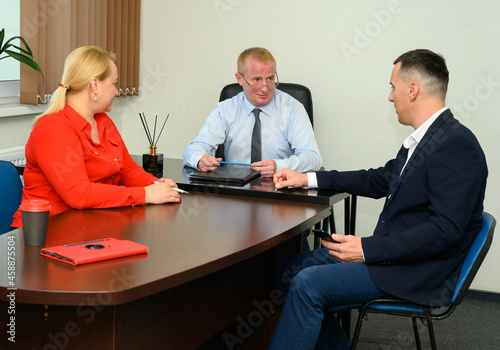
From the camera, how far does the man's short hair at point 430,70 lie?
1941 mm

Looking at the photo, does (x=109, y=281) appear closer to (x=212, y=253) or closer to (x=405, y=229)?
(x=212, y=253)

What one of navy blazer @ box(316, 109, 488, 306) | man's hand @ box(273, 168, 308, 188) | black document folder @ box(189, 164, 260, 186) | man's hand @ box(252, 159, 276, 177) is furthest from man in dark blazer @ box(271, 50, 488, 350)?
man's hand @ box(252, 159, 276, 177)

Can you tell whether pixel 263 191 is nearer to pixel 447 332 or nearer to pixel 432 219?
pixel 432 219

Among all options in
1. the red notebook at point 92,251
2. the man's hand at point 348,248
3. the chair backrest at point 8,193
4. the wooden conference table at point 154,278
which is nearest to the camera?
the wooden conference table at point 154,278

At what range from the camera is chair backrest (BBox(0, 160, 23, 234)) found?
2.14m

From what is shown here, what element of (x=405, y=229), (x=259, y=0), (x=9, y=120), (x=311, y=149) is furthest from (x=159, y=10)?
(x=405, y=229)

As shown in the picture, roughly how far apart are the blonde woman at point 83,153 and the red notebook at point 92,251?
1.60 ft

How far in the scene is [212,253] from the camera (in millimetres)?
1479

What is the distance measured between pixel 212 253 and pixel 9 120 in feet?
6.63

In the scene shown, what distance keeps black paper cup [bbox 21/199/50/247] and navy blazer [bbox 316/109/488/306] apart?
0.98m

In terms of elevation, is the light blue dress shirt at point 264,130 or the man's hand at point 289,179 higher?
the light blue dress shirt at point 264,130

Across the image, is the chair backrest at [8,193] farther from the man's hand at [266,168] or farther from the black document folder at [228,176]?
the man's hand at [266,168]

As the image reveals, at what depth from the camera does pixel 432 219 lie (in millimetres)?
1747

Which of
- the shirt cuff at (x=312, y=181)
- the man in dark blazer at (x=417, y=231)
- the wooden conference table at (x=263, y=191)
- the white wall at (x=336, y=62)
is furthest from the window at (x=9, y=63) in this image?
the man in dark blazer at (x=417, y=231)
